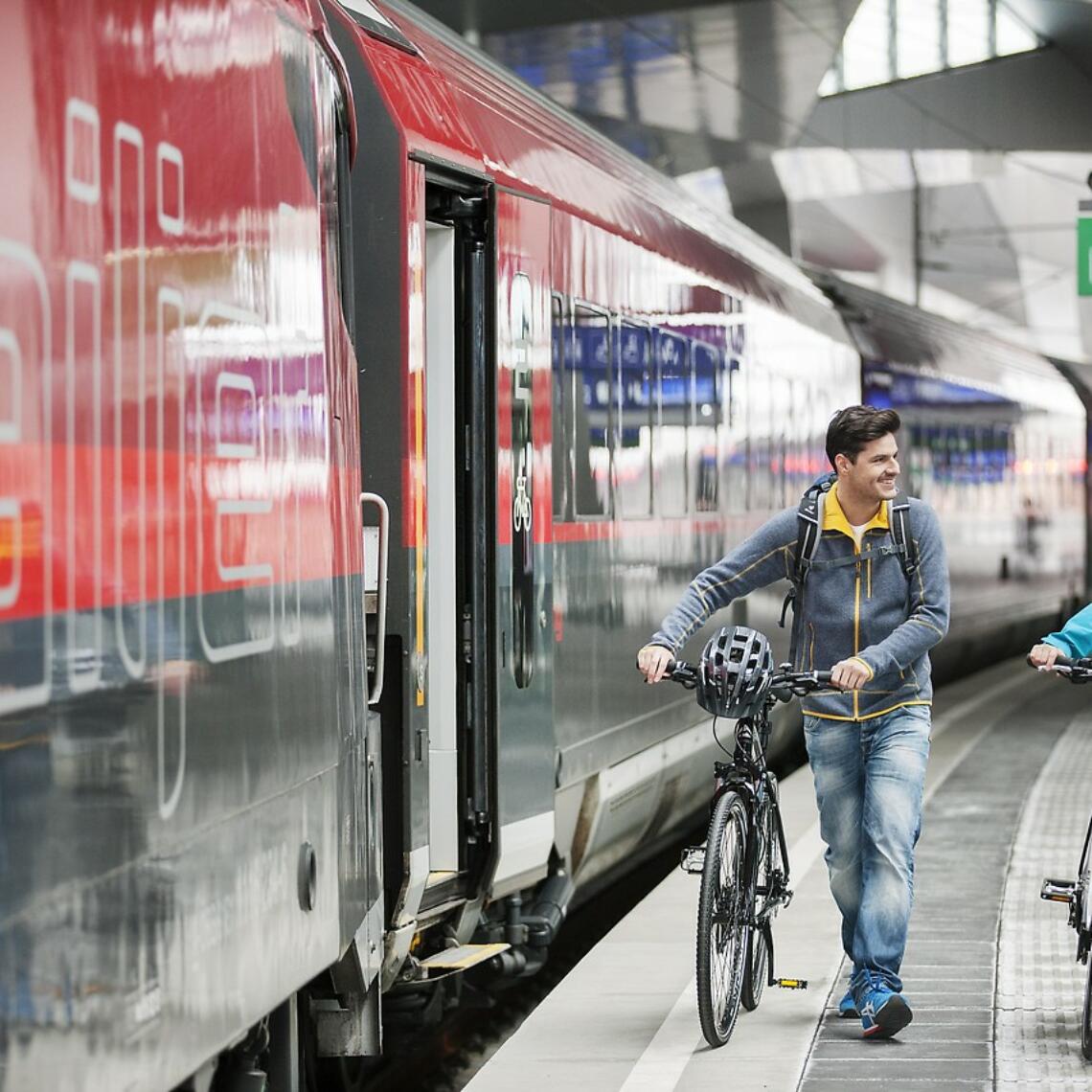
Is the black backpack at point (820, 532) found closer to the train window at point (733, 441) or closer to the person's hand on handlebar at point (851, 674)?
the person's hand on handlebar at point (851, 674)

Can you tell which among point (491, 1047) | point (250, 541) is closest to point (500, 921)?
point (491, 1047)

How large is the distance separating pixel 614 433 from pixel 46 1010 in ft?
20.3

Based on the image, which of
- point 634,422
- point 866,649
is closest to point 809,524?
point 866,649

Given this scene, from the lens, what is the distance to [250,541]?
3.97 meters

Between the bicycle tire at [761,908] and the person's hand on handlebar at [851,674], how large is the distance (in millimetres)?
762

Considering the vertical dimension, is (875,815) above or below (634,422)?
below

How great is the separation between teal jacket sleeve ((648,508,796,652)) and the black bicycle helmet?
0.22m

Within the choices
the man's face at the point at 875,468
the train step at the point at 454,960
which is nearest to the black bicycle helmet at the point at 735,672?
the man's face at the point at 875,468

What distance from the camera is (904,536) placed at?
642 centimetres

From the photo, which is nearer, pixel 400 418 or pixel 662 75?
pixel 400 418

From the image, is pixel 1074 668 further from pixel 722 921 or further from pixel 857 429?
pixel 722 921

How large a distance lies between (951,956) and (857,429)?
7.60 feet

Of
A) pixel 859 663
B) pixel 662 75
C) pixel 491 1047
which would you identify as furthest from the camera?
pixel 662 75

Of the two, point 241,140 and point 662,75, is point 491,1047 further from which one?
point 662,75
